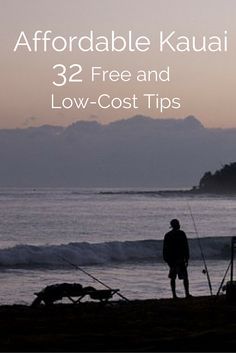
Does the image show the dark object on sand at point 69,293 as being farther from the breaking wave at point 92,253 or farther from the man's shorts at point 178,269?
the breaking wave at point 92,253

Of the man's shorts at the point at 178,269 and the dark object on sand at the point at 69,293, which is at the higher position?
the man's shorts at the point at 178,269

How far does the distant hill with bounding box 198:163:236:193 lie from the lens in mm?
166825

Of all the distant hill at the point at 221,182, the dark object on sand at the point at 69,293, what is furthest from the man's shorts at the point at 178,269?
the distant hill at the point at 221,182

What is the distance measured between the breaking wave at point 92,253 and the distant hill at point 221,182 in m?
127

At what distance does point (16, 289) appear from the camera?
69.7 ft

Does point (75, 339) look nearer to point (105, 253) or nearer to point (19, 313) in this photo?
point (19, 313)

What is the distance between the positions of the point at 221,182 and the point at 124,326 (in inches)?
6301

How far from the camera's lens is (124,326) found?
11.7 metres

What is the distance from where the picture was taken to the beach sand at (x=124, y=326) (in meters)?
9.54

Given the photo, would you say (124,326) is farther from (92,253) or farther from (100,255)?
(92,253)

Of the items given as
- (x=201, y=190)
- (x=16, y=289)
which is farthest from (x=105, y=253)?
(x=201, y=190)

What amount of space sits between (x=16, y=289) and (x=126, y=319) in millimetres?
9092

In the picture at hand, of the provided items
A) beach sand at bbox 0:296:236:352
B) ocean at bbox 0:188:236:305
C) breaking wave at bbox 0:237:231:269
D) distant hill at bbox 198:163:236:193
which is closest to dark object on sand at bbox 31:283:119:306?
beach sand at bbox 0:296:236:352

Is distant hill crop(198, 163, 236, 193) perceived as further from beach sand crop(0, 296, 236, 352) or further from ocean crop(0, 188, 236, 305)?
beach sand crop(0, 296, 236, 352)
